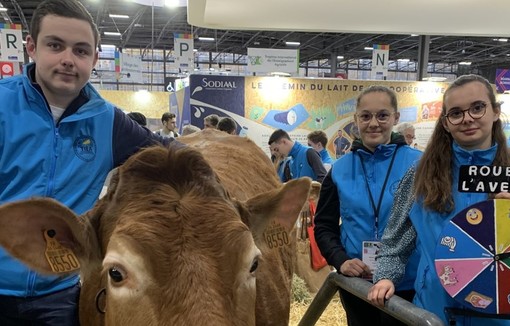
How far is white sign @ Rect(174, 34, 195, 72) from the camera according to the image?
63.2 ft

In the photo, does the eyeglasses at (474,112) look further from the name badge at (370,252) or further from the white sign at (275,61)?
the white sign at (275,61)

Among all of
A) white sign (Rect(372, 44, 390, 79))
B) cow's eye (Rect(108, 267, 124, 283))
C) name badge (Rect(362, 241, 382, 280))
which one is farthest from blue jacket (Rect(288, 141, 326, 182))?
white sign (Rect(372, 44, 390, 79))

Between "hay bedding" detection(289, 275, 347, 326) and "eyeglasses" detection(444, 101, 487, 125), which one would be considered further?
"hay bedding" detection(289, 275, 347, 326)

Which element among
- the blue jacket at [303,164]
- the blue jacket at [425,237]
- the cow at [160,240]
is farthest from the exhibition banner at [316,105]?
the cow at [160,240]

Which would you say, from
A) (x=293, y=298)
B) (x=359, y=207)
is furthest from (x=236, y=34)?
(x=359, y=207)

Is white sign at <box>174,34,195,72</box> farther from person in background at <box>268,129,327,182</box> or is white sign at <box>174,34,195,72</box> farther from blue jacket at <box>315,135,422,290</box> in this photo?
blue jacket at <box>315,135,422,290</box>

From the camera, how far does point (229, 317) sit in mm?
1568

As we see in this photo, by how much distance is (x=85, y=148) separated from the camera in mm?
2289

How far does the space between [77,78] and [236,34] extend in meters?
27.8

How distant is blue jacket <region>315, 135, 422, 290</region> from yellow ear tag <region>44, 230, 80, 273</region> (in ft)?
4.86

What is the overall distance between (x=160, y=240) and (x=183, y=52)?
18836 mm

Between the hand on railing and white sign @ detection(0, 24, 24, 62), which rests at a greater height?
white sign @ detection(0, 24, 24, 62)

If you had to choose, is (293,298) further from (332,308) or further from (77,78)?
(77,78)

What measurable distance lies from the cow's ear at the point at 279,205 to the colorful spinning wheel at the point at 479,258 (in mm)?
791
